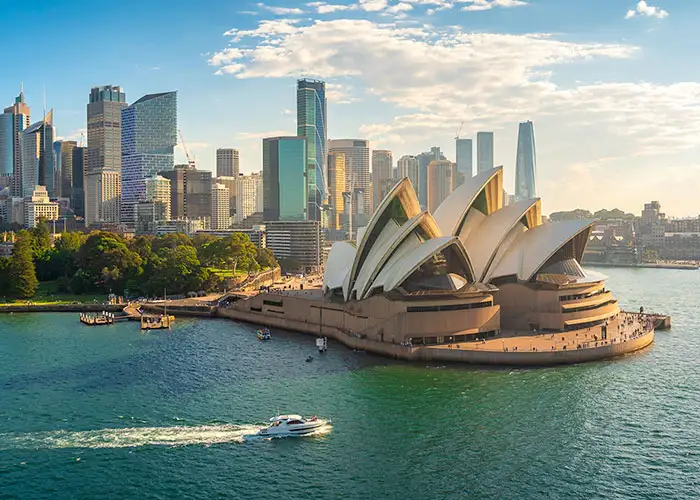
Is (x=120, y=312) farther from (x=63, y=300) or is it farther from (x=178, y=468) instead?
(x=178, y=468)

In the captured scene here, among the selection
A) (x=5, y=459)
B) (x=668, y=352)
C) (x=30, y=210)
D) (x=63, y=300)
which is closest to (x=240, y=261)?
(x=63, y=300)

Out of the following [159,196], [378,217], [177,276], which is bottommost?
[177,276]

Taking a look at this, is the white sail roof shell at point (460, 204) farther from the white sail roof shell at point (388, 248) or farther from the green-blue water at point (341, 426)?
the green-blue water at point (341, 426)

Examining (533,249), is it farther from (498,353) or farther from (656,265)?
(656,265)

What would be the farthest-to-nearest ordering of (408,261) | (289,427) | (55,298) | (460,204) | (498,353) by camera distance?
(55,298) → (460,204) → (408,261) → (498,353) → (289,427)

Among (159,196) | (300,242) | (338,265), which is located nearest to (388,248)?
(338,265)

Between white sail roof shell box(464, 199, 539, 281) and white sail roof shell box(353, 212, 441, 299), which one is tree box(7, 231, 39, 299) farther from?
white sail roof shell box(464, 199, 539, 281)

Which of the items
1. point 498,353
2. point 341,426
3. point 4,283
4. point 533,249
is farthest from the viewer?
point 4,283
